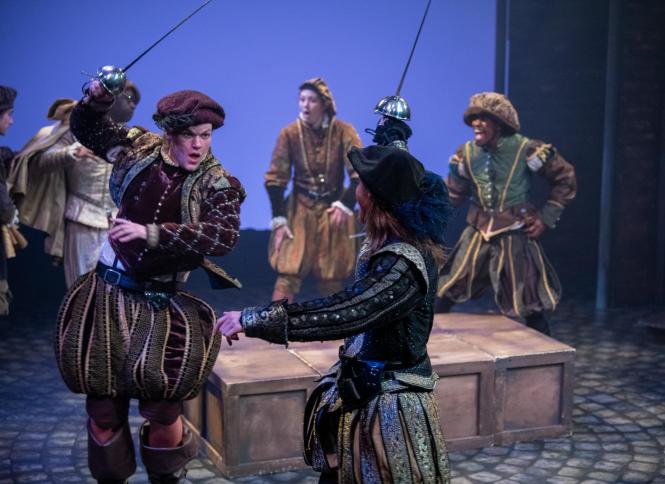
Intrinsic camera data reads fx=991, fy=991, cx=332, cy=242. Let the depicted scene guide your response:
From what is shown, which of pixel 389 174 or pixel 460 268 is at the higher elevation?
pixel 389 174

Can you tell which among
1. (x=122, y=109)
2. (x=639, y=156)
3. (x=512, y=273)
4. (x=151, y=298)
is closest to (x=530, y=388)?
(x=512, y=273)

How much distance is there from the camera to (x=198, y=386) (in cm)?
405

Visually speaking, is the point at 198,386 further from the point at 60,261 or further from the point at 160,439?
the point at 60,261

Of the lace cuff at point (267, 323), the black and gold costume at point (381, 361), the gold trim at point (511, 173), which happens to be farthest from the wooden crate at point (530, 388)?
the lace cuff at point (267, 323)

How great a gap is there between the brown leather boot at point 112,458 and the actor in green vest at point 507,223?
3.33 meters

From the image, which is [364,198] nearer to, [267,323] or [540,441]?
[267,323]

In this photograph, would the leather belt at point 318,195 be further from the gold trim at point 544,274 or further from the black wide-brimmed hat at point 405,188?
the black wide-brimmed hat at point 405,188

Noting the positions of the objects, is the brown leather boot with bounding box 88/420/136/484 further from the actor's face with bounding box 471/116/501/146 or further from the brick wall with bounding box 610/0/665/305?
the brick wall with bounding box 610/0/665/305

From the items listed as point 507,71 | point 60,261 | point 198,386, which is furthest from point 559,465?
point 507,71

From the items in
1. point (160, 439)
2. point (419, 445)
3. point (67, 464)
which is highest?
point (419, 445)

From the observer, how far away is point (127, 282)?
393cm

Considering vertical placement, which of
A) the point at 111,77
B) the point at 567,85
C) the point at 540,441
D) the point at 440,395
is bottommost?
the point at 540,441

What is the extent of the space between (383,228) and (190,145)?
1184mm

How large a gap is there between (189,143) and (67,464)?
6.47ft
